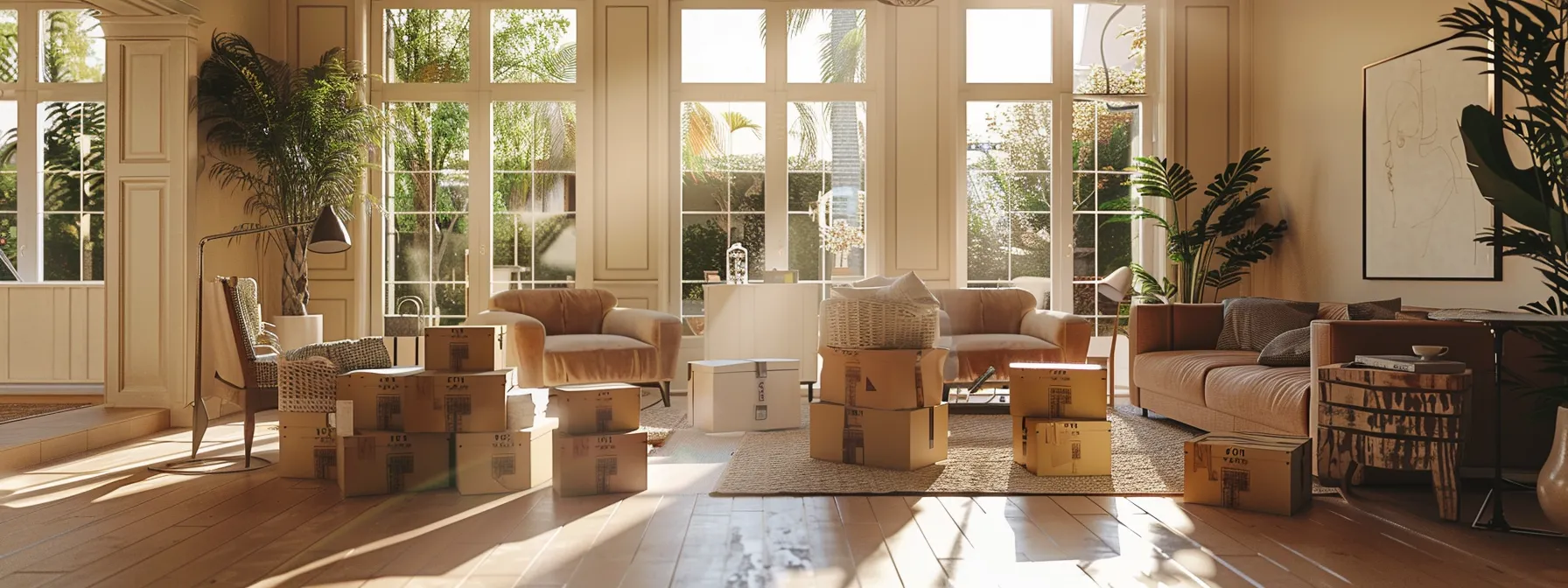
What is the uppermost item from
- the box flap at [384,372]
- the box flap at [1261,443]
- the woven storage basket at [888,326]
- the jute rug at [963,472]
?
the woven storage basket at [888,326]

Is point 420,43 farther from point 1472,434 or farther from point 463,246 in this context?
point 1472,434

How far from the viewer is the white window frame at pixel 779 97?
7938 millimetres

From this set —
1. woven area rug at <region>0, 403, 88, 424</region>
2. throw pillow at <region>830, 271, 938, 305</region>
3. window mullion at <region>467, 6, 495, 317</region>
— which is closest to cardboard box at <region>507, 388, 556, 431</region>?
throw pillow at <region>830, 271, 938, 305</region>

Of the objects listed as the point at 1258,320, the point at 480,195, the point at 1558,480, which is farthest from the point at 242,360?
the point at 1258,320

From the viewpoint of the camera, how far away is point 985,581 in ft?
9.41

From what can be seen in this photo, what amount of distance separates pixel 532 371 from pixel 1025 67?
4.18m

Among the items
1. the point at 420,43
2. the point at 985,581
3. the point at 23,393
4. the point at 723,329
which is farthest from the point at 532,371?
the point at 985,581

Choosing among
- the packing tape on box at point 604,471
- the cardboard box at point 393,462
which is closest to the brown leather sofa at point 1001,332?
the packing tape on box at point 604,471

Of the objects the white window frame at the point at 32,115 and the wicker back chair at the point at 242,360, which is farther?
the white window frame at the point at 32,115

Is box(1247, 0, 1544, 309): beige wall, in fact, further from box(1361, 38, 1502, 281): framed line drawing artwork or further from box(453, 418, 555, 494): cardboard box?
box(453, 418, 555, 494): cardboard box

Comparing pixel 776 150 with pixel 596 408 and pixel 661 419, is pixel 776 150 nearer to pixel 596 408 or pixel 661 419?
pixel 661 419

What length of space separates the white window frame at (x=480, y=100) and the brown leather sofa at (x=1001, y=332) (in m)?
2.68

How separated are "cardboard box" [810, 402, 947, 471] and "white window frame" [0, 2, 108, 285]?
574 cm

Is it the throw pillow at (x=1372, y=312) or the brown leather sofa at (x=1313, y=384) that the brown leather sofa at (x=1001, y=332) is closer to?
the brown leather sofa at (x=1313, y=384)
